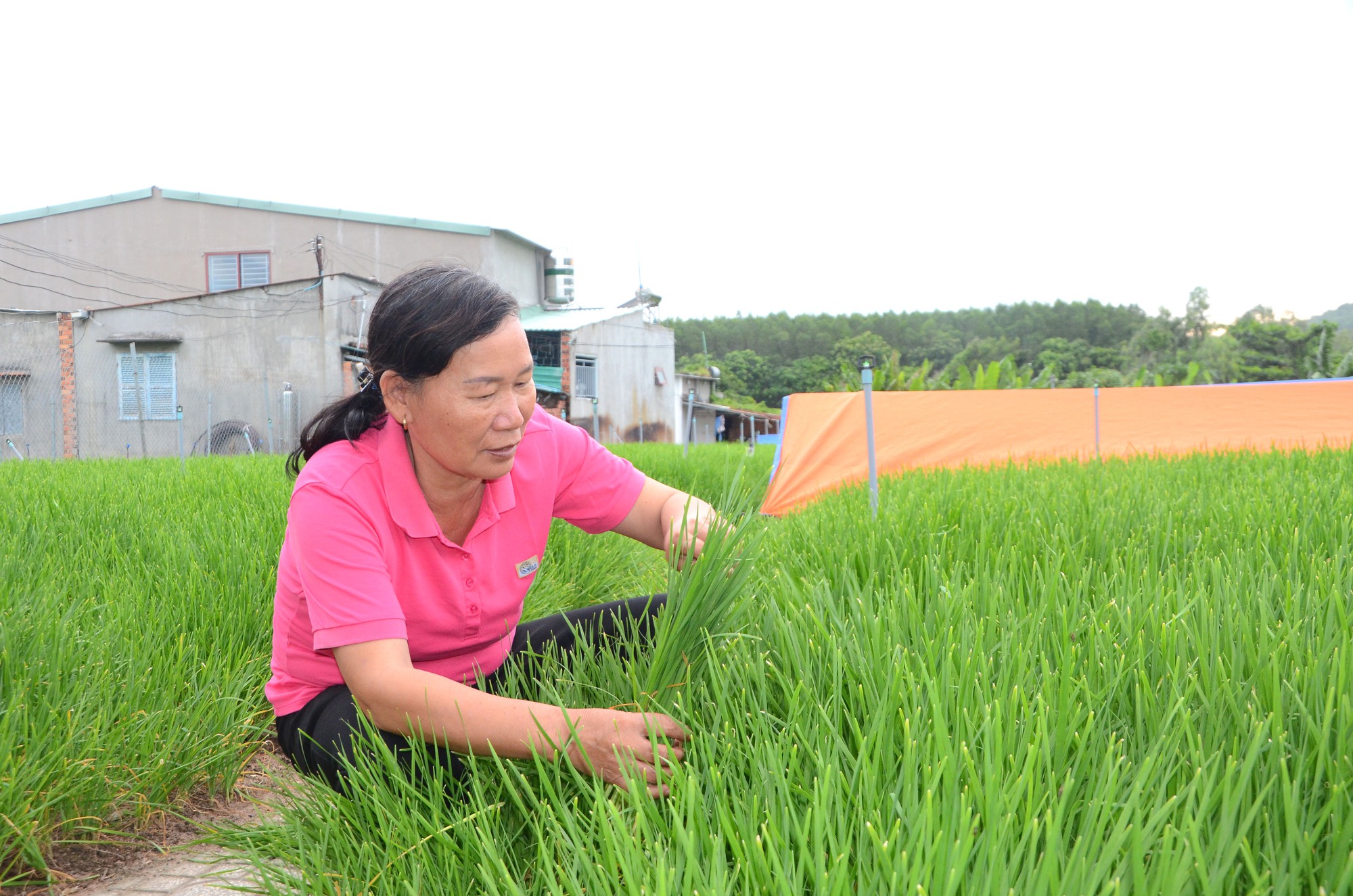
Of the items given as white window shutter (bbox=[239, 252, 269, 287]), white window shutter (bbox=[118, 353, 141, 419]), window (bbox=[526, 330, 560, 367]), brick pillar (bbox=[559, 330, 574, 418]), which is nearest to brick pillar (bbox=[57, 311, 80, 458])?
white window shutter (bbox=[118, 353, 141, 419])

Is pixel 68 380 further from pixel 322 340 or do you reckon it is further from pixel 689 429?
pixel 689 429

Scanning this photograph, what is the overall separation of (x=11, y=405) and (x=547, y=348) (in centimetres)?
1045

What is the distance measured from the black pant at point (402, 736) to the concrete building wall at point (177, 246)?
19237 millimetres

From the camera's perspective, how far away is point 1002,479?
4.39 meters

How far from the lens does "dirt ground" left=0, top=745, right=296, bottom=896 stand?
5.57 ft

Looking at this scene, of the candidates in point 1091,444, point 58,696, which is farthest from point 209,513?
point 1091,444

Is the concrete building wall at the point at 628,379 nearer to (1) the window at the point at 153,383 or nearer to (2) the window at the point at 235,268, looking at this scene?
(2) the window at the point at 235,268

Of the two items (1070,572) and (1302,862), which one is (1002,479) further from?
(1302,862)

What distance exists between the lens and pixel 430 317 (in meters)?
1.64

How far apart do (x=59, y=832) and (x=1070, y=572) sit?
7.27 ft

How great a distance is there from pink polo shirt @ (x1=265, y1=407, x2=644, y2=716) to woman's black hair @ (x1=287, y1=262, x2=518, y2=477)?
0.66 ft

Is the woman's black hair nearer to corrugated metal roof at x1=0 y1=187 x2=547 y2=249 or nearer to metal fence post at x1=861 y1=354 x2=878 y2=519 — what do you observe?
metal fence post at x1=861 y1=354 x2=878 y2=519

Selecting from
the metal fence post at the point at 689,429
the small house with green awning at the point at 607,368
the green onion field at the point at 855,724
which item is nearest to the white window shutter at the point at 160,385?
the small house with green awning at the point at 607,368

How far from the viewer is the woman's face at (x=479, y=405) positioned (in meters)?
1.65
